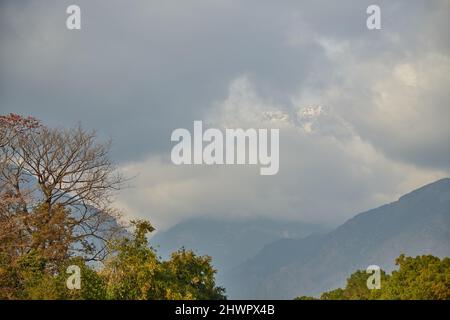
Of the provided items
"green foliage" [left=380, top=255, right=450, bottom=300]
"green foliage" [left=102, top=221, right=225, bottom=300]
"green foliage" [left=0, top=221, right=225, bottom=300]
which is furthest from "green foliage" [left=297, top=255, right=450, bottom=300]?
"green foliage" [left=0, top=221, right=225, bottom=300]

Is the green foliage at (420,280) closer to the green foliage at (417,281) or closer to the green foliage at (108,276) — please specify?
the green foliage at (417,281)

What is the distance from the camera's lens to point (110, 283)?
→ 38594 millimetres

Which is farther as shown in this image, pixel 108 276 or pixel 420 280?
pixel 108 276

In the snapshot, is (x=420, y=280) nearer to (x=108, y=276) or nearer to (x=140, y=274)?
(x=140, y=274)

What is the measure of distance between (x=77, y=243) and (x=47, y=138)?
8.09m

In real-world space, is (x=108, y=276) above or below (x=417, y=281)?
above

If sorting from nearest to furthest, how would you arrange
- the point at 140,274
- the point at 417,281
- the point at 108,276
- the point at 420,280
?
A: the point at 420,280, the point at 417,281, the point at 140,274, the point at 108,276

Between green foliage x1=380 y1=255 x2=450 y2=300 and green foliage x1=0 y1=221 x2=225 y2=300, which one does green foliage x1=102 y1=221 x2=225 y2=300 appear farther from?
green foliage x1=380 y1=255 x2=450 y2=300

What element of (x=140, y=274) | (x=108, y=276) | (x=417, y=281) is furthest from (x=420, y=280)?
(x=108, y=276)

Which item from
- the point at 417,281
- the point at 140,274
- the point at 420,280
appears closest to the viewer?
the point at 420,280
